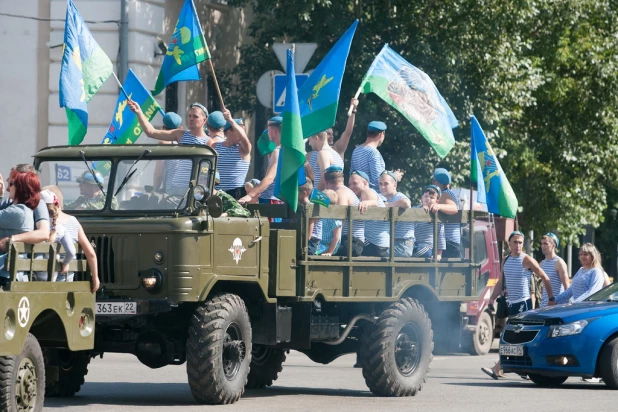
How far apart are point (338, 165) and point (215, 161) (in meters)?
1.91

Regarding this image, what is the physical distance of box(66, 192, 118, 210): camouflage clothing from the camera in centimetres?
1267

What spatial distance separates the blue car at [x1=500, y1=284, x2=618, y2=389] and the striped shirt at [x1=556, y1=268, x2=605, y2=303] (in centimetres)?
123

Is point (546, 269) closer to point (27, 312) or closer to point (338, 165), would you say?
point (338, 165)

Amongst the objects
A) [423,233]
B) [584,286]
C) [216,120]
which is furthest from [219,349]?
[584,286]

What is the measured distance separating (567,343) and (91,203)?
5.12 m

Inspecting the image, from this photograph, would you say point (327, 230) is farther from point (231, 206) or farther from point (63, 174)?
point (63, 174)

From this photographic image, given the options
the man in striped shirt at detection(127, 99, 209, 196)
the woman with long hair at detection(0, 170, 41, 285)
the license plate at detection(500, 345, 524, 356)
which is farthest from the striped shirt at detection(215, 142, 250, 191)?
the license plate at detection(500, 345, 524, 356)

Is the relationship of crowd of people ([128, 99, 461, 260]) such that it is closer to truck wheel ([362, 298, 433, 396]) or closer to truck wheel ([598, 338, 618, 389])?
truck wheel ([362, 298, 433, 396])

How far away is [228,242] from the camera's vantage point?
1228 centimetres

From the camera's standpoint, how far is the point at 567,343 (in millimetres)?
14602

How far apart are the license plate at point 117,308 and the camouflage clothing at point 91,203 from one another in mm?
1285

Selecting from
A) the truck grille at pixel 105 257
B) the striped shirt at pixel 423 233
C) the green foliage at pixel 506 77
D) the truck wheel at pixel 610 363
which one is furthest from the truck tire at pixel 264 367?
the green foliage at pixel 506 77

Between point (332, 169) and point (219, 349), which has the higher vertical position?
point (332, 169)

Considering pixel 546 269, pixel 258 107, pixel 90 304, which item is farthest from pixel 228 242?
pixel 258 107
